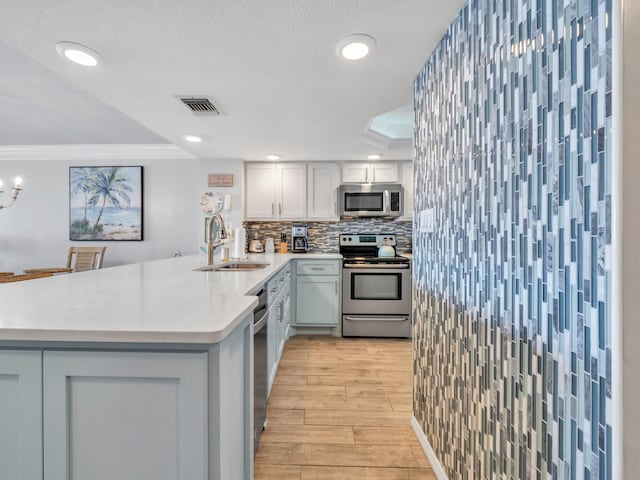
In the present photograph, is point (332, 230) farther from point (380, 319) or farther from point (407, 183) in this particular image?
point (380, 319)

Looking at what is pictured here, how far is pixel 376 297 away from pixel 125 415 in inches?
118

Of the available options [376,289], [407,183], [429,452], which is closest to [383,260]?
[376,289]

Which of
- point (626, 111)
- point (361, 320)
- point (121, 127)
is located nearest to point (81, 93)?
point (121, 127)

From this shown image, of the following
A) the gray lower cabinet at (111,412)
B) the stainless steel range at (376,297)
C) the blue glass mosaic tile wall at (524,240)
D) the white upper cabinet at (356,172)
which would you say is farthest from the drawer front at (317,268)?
the gray lower cabinet at (111,412)

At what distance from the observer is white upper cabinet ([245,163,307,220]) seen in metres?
4.14

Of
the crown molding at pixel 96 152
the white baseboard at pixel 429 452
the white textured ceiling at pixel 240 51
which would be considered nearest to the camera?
the white textured ceiling at pixel 240 51

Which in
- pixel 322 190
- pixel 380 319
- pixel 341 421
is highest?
pixel 322 190

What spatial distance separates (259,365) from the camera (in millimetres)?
1689

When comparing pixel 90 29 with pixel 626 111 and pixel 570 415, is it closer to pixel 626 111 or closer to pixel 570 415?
pixel 626 111

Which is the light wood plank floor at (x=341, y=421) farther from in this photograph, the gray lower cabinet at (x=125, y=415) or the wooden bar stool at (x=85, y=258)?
the wooden bar stool at (x=85, y=258)

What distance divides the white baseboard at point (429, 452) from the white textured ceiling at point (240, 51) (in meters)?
1.95

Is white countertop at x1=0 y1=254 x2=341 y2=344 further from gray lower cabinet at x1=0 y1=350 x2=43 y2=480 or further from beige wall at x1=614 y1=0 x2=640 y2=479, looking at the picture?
beige wall at x1=614 y1=0 x2=640 y2=479

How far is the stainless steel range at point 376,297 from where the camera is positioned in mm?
3619

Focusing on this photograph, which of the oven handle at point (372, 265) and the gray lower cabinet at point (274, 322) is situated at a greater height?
the oven handle at point (372, 265)
